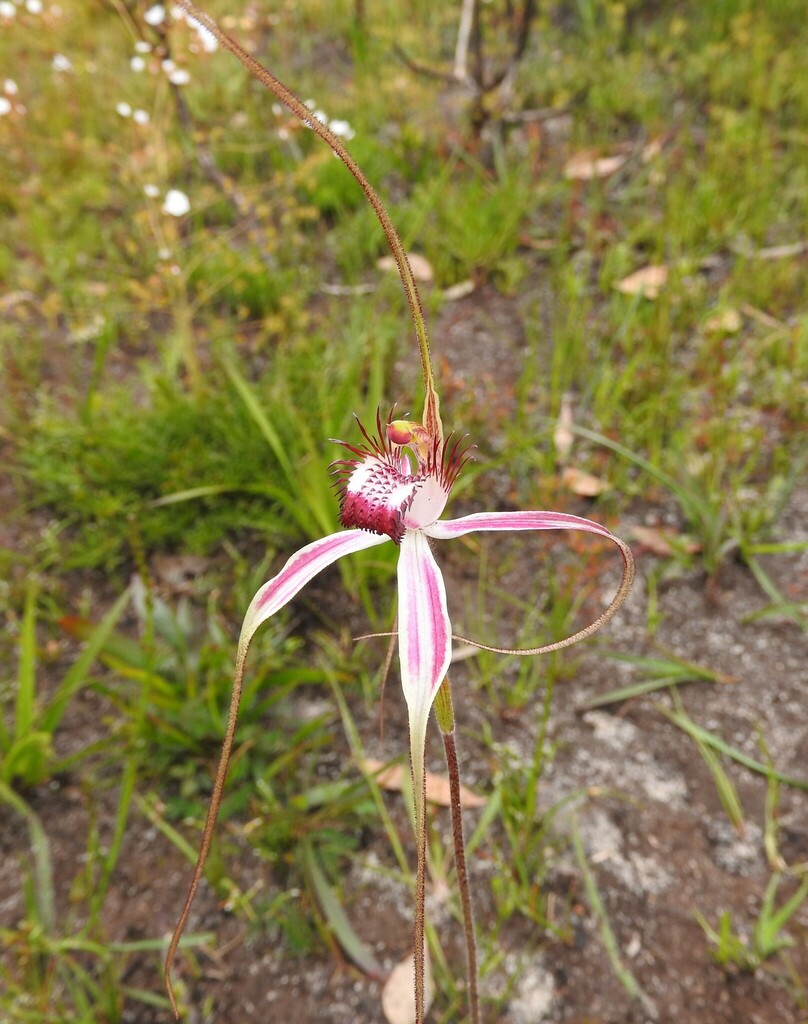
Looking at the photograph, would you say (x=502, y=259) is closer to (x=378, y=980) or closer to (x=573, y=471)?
(x=573, y=471)

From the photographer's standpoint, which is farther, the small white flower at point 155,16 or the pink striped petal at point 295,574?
the small white flower at point 155,16

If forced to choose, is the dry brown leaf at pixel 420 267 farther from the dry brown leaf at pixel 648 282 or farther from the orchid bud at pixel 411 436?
the orchid bud at pixel 411 436

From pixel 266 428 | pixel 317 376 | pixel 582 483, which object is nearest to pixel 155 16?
pixel 317 376

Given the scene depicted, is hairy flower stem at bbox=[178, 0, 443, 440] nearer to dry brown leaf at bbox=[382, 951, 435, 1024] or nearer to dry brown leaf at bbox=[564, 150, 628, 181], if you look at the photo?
dry brown leaf at bbox=[382, 951, 435, 1024]

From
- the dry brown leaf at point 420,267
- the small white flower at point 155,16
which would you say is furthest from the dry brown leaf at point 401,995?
the small white flower at point 155,16

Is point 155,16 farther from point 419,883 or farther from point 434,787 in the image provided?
point 419,883

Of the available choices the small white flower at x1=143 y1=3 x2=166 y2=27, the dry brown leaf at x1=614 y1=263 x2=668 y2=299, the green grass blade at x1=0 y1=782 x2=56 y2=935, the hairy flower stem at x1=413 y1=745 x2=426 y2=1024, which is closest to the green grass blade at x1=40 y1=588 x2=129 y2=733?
the green grass blade at x1=0 y1=782 x2=56 y2=935

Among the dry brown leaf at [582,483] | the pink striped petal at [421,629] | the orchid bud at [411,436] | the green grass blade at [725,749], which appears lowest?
the green grass blade at [725,749]
